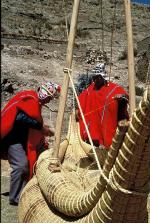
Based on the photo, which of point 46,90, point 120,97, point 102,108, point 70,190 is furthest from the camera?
point 102,108

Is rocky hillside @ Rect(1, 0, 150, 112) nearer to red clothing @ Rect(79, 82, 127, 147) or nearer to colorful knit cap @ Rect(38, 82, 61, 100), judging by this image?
red clothing @ Rect(79, 82, 127, 147)

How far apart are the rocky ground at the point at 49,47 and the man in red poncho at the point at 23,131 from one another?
349mm

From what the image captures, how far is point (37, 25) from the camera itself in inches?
955

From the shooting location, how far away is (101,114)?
5141 millimetres

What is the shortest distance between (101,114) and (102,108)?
0.06 metres

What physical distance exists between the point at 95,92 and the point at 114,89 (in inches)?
8.3

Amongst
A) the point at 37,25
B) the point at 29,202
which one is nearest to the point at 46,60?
the point at 37,25

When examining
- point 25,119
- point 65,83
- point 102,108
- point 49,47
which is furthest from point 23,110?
point 49,47

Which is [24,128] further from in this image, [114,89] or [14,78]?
[14,78]

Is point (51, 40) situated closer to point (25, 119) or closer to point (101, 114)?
point (101, 114)

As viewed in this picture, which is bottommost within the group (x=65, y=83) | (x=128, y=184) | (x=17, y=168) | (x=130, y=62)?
(x=17, y=168)

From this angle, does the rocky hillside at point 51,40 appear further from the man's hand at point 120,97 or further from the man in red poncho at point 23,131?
the man in red poncho at point 23,131

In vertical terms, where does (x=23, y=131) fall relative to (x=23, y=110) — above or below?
below

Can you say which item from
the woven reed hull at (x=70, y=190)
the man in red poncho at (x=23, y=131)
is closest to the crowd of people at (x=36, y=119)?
the man in red poncho at (x=23, y=131)
